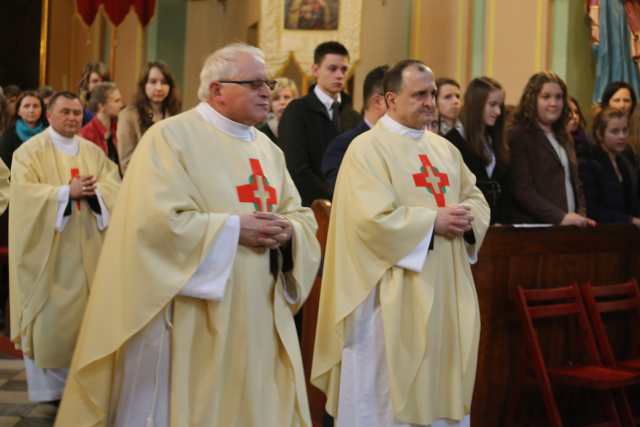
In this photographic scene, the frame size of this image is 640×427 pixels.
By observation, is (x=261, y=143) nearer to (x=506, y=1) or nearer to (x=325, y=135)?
(x=325, y=135)

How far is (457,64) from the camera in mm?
12203

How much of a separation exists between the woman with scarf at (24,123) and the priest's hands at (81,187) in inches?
82.9

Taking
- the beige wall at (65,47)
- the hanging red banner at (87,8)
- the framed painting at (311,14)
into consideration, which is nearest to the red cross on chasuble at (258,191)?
the framed painting at (311,14)

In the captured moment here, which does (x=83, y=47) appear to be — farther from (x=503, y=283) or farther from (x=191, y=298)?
(x=191, y=298)

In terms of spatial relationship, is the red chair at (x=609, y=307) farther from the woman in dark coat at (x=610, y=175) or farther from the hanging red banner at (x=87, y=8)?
the hanging red banner at (x=87, y=8)

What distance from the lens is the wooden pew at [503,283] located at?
5.51m

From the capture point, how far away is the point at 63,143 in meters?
6.42

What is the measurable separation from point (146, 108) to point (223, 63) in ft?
9.65

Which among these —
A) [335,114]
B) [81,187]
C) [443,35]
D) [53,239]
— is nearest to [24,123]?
[53,239]

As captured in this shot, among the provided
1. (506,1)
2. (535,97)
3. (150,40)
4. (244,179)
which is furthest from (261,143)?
(150,40)

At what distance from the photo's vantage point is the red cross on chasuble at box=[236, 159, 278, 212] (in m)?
4.01

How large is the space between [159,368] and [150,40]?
474 inches

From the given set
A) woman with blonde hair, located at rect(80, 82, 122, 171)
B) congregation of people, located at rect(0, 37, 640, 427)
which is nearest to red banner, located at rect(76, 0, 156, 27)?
woman with blonde hair, located at rect(80, 82, 122, 171)

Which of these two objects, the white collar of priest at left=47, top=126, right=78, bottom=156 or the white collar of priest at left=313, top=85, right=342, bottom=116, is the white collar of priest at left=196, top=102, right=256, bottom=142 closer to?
the white collar of priest at left=313, top=85, right=342, bottom=116
